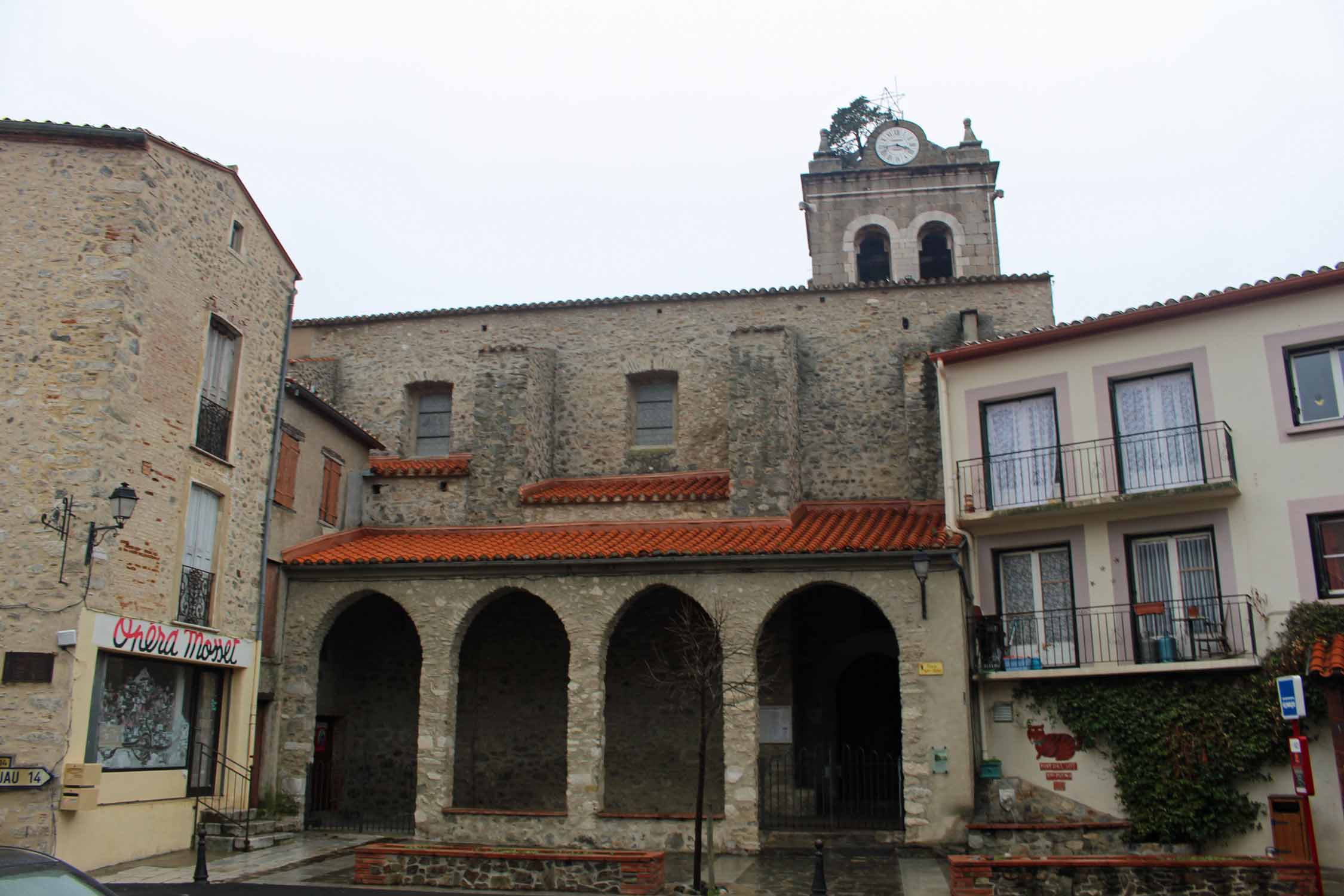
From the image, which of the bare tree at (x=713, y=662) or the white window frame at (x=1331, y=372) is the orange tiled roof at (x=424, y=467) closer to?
the bare tree at (x=713, y=662)

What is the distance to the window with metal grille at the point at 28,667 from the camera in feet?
42.4

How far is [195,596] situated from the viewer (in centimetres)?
1545

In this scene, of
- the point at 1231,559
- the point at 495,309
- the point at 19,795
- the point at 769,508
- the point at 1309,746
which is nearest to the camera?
the point at 19,795

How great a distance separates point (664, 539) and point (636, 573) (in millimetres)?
1257

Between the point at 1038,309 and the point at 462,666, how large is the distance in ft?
42.2

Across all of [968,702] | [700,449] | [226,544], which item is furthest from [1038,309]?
[226,544]

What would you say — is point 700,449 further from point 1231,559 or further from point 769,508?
point 1231,559

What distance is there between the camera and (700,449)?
22.2 metres

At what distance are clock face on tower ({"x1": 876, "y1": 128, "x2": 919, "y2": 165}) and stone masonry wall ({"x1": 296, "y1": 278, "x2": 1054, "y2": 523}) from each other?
7599 mm

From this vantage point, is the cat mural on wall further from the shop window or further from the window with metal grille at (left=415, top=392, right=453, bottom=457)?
the window with metal grille at (left=415, top=392, right=453, bottom=457)

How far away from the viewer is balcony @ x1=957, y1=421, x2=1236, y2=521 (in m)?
15.3

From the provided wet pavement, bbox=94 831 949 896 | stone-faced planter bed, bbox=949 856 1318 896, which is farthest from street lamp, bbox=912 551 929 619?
stone-faced planter bed, bbox=949 856 1318 896

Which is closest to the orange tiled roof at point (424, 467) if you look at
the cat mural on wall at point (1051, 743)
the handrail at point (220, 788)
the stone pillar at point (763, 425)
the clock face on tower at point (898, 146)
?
the stone pillar at point (763, 425)

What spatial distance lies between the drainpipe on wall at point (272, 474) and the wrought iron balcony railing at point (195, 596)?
1241 mm
